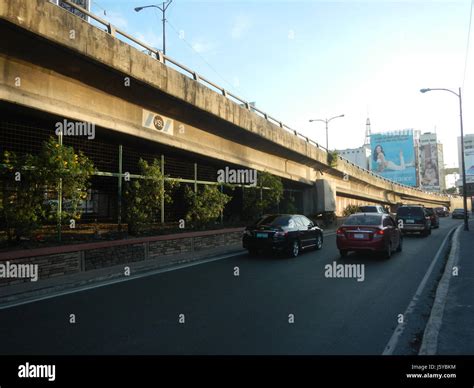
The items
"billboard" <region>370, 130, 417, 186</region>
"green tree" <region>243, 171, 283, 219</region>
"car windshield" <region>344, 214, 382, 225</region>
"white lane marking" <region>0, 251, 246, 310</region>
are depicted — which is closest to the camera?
"white lane marking" <region>0, 251, 246, 310</region>

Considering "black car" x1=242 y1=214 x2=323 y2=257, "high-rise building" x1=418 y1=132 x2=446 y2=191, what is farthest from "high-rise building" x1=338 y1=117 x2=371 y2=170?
"black car" x1=242 y1=214 x2=323 y2=257

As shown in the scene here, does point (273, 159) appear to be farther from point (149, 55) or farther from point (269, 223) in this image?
point (149, 55)

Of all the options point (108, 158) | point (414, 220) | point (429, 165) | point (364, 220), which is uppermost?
point (429, 165)

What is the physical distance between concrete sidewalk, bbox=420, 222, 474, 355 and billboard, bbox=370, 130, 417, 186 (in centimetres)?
8652

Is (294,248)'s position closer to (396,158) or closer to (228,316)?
(228,316)

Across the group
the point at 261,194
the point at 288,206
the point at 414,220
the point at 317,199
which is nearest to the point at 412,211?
the point at 414,220

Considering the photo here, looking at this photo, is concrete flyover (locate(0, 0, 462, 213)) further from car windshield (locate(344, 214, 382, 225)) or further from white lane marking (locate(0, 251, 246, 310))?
car windshield (locate(344, 214, 382, 225))

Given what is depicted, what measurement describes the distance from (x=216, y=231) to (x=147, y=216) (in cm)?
358

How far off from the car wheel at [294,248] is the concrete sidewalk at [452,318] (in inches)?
191

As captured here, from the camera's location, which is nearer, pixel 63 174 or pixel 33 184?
pixel 33 184

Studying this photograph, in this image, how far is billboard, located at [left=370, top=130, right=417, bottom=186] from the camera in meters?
88.6

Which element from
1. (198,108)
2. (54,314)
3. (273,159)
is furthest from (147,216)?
(273,159)

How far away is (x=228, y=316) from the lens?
6.06 meters

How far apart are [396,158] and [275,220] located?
8567cm
